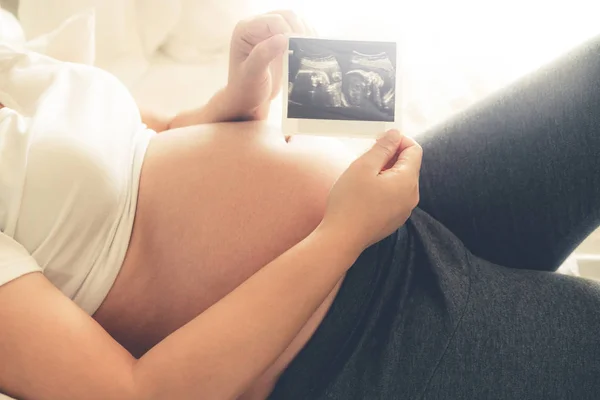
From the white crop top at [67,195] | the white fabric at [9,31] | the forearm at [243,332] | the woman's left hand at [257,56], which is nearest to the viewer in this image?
the forearm at [243,332]

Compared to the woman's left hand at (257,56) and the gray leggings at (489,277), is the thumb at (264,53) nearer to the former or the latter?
the woman's left hand at (257,56)

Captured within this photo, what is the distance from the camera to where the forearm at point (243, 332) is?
568mm

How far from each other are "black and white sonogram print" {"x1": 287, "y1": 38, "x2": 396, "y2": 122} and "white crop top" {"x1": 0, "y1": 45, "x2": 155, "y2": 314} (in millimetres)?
256

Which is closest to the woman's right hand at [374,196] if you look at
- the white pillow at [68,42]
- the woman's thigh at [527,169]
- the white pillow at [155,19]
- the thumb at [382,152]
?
the thumb at [382,152]

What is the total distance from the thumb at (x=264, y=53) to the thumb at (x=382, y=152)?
194mm

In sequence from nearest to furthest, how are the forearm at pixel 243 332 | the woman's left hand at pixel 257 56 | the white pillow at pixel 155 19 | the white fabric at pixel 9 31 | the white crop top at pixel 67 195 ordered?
the forearm at pixel 243 332 < the white crop top at pixel 67 195 < the woman's left hand at pixel 257 56 < the white fabric at pixel 9 31 < the white pillow at pixel 155 19

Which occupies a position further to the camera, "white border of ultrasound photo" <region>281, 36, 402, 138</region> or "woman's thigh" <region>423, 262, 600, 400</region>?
"white border of ultrasound photo" <region>281, 36, 402, 138</region>

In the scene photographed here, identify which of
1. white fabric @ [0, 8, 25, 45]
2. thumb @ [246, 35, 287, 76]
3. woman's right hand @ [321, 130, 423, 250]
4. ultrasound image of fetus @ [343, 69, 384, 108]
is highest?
white fabric @ [0, 8, 25, 45]

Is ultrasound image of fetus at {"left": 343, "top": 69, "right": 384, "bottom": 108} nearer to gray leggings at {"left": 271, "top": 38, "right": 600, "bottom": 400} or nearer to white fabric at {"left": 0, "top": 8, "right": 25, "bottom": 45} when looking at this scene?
gray leggings at {"left": 271, "top": 38, "right": 600, "bottom": 400}

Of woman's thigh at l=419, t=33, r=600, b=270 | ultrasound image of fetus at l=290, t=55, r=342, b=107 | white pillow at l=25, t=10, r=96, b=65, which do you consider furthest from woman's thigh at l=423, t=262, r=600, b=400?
white pillow at l=25, t=10, r=96, b=65

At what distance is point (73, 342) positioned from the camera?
22.0 inches

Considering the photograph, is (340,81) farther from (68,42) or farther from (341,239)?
(68,42)

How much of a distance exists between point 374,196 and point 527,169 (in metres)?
0.25

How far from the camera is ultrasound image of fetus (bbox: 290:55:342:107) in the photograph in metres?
0.76
